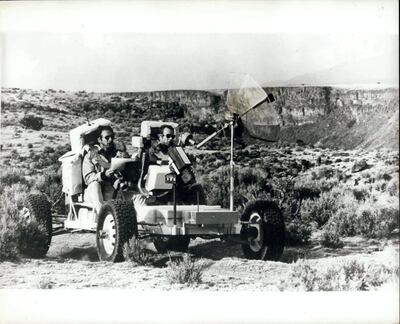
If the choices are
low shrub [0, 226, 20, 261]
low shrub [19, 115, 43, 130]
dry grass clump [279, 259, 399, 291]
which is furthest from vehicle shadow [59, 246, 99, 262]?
dry grass clump [279, 259, 399, 291]

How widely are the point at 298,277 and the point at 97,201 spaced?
6.08ft

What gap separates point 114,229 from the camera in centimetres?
512

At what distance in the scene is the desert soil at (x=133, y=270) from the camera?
5195 millimetres

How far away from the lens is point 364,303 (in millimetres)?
5340

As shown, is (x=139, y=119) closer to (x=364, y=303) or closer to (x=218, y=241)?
(x=218, y=241)

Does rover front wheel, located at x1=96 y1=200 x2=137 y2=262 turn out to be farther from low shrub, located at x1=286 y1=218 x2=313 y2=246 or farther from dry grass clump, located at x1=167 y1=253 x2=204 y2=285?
low shrub, located at x1=286 y1=218 x2=313 y2=246

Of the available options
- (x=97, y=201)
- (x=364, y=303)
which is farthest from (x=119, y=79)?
(x=364, y=303)

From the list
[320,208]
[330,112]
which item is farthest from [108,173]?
[330,112]

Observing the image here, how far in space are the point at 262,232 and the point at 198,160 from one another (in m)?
0.84

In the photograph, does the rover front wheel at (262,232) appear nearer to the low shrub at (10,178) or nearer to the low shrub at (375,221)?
the low shrub at (375,221)

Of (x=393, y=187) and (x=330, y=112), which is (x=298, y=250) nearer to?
(x=393, y=187)

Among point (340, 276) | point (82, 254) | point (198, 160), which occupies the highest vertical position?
point (198, 160)

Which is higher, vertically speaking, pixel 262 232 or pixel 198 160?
pixel 198 160

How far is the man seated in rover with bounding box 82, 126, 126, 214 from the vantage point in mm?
5297
